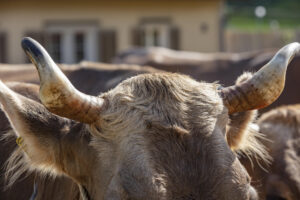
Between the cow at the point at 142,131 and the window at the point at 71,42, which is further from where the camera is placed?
the window at the point at 71,42

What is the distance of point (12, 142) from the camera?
4.47 metres

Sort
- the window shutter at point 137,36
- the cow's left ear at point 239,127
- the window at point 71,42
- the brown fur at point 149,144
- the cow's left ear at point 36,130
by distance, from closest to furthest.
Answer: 1. the brown fur at point 149,144
2. the cow's left ear at point 36,130
3. the cow's left ear at point 239,127
4. the window at point 71,42
5. the window shutter at point 137,36

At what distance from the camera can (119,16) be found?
22234 millimetres

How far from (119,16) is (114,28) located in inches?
19.6

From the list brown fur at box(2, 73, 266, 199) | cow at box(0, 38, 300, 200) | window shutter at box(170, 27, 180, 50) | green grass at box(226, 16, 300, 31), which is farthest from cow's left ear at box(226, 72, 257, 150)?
green grass at box(226, 16, 300, 31)

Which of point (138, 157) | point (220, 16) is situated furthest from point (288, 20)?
point (138, 157)

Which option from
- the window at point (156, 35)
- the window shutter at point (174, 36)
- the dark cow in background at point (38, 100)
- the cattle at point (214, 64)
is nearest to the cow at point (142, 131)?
the dark cow in background at point (38, 100)

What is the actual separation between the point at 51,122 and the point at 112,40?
1887 cm

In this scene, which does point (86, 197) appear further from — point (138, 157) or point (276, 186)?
point (276, 186)

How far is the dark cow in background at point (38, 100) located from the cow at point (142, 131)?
43cm

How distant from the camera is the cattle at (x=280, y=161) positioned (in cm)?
494

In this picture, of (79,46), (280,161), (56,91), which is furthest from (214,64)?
(79,46)

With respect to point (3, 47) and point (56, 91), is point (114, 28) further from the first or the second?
point (56, 91)

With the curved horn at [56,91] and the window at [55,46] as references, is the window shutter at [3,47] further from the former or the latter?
the curved horn at [56,91]
